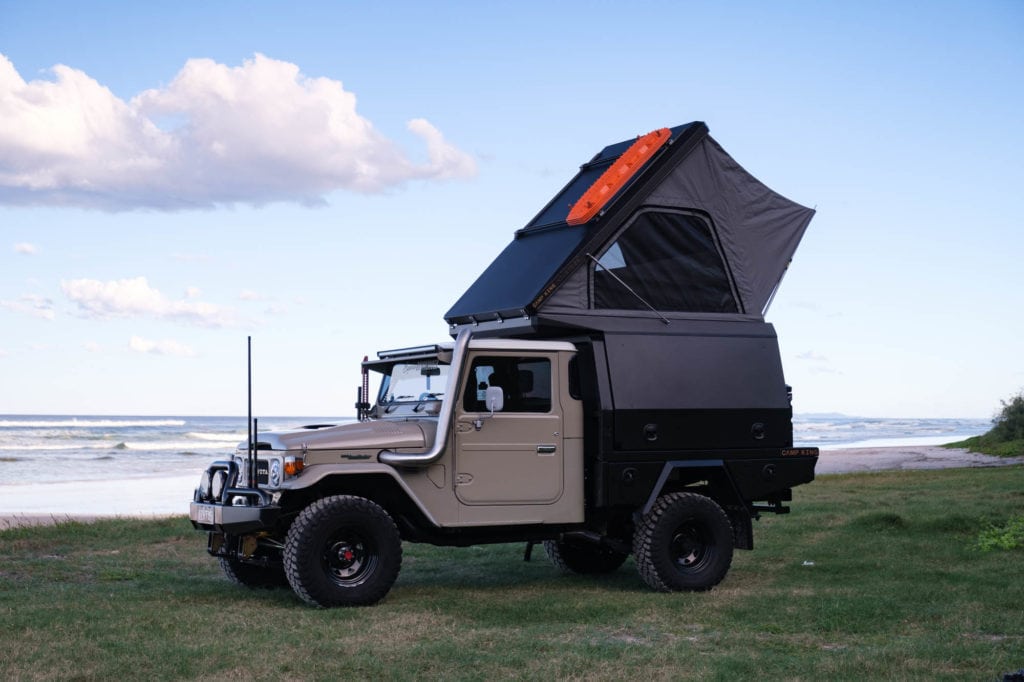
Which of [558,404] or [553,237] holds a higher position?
[553,237]

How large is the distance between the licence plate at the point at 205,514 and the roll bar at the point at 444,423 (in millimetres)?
1472

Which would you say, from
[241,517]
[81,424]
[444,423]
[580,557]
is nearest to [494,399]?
[444,423]

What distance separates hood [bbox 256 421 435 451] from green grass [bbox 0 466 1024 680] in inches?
52.0

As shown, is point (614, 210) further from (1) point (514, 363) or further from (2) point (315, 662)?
(2) point (315, 662)

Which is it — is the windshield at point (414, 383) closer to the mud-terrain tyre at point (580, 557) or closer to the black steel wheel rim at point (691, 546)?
the mud-terrain tyre at point (580, 557)

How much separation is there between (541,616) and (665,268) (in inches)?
147

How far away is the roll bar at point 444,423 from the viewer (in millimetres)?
9711

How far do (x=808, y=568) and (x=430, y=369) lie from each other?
4.46 meters

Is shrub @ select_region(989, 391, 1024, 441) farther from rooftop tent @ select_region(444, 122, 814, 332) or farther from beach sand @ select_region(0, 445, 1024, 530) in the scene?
rooftop tent @ select_region(444, 122, 814, 332)

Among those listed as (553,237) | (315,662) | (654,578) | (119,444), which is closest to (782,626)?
(654,578)

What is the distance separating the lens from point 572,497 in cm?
1054

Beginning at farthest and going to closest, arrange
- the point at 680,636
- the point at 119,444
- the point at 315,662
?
1. the point at 119,444
2. the point at 680,636
3. the point at 315,662

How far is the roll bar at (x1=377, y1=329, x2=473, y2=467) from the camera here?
9711mm

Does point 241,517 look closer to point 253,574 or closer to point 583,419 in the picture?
point 253,574
